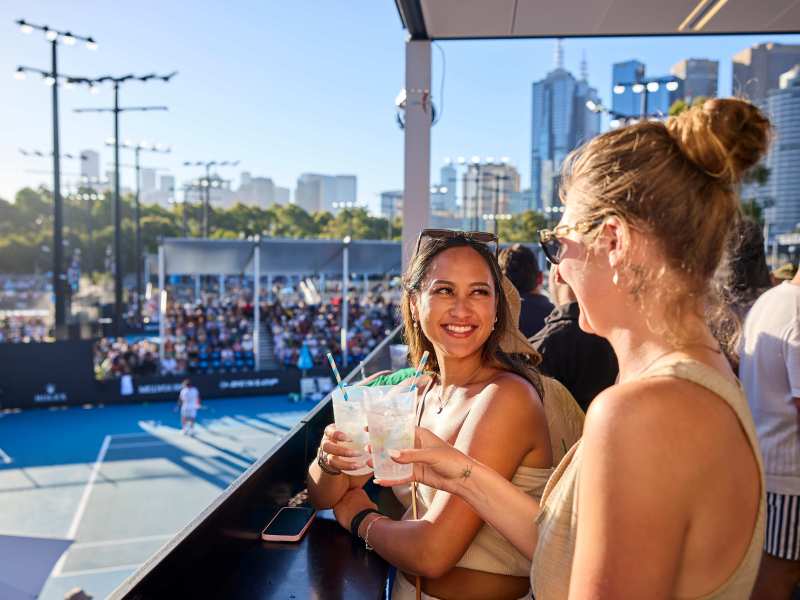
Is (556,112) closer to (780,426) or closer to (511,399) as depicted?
(780,426)

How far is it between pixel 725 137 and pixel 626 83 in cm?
1124

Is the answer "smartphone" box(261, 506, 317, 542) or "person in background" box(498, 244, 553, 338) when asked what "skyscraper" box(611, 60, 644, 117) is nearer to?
"person in background" box(498, 244, 553, 338)

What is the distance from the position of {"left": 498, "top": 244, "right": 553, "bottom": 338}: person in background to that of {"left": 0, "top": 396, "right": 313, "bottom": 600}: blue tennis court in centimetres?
514

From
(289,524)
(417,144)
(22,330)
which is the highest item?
(417,144)

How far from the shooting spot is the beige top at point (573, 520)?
848 mm

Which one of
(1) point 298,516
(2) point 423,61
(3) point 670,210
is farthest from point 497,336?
(2) point 423,61

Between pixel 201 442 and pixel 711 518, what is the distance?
1243cm

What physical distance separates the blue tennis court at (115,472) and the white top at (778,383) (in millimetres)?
6312

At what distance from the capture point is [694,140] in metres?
0.94

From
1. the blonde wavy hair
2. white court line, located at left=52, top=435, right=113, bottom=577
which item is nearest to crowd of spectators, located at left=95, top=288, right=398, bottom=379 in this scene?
white court line, located at left=52, top=435, right=113, bottom=577

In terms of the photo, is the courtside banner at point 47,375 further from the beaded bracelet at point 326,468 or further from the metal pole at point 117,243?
the beaded bracelet at point 326,468

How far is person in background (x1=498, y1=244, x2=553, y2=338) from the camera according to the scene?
407 centimetres

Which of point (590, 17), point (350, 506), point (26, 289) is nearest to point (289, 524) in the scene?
point (350, 506)

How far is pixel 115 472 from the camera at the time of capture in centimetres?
1026
